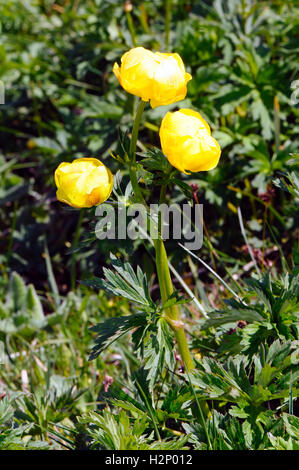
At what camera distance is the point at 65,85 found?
8.24ft

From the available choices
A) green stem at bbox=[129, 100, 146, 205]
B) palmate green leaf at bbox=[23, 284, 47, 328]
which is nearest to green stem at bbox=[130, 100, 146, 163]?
green stem at bbox=[129, 100, 146, 205]

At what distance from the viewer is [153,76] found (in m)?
1.00

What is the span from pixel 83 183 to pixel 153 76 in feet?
0.79

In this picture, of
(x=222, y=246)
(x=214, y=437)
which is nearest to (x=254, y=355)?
(x=214, y=437)

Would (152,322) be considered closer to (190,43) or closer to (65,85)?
(190,43)

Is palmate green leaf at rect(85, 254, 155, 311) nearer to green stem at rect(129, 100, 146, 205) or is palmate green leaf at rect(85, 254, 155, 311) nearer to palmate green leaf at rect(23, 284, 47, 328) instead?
green stem at rect(129, 100, 146, 205)

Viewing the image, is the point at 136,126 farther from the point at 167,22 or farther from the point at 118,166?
the point at 167,22

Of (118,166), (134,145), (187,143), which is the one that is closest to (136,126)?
(134,145)

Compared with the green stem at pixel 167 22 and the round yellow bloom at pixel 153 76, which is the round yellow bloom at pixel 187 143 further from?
the green stem at pixel 167 22

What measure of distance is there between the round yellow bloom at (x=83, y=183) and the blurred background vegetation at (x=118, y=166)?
0.57 metres

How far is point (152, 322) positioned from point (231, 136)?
1010mm

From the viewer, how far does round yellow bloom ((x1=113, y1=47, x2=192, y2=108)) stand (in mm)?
999

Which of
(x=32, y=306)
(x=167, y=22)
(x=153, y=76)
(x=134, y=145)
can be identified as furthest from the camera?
(x=167, y=22)

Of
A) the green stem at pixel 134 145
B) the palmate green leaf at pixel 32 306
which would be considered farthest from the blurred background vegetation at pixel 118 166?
the green stem at pixel 134 145
